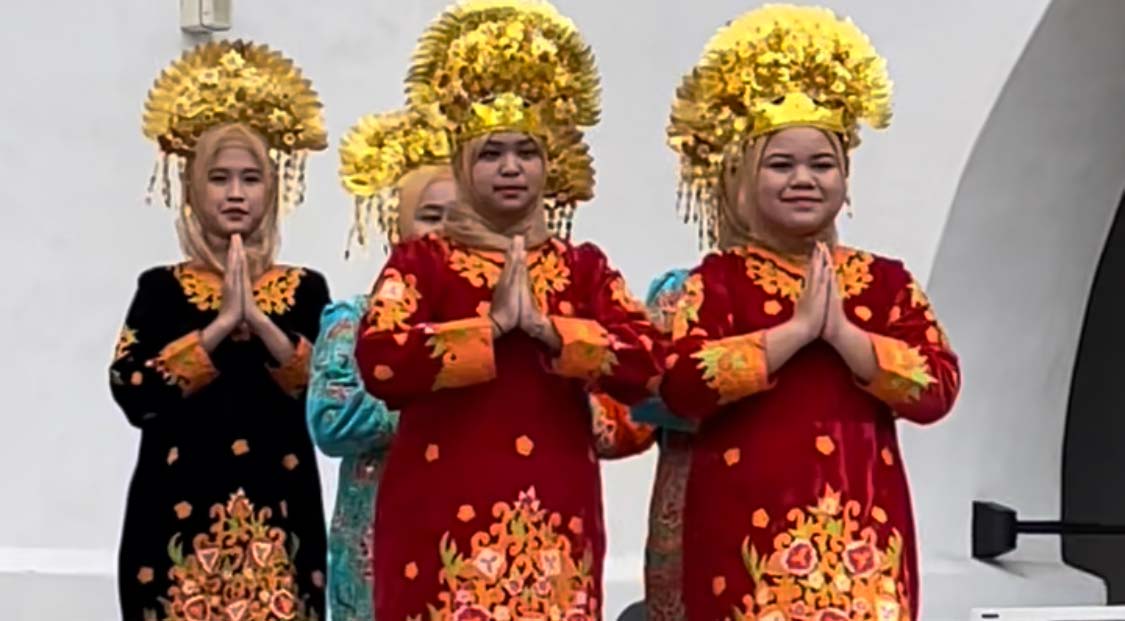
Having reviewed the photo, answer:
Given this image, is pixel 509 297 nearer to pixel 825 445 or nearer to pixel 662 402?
pixel 662 402

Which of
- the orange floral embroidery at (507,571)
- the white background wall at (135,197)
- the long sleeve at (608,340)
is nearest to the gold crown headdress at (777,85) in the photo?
the long sleeve at (608,340)

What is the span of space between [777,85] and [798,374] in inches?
18.7

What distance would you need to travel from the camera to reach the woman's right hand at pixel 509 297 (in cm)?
362

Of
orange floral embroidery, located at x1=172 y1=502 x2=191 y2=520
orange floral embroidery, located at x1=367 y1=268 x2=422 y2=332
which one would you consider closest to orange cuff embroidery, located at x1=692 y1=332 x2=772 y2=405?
orange floral embroidery, located at x1=367 y1=268 x2=422 y2=332

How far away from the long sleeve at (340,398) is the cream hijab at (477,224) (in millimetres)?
648

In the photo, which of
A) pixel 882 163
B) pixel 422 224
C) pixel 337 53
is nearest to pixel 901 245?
pixel 882 163

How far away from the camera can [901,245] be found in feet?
20.7

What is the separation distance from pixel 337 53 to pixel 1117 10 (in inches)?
81.8

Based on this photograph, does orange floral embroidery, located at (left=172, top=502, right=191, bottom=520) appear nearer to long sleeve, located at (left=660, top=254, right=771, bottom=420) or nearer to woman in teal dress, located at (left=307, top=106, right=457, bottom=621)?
woman in teal dress, located at (left=307, top=106, right=457, bottom=621)

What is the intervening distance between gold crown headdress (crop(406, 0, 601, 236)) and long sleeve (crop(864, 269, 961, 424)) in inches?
22.5

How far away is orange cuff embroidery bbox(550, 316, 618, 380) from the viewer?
3.63 m

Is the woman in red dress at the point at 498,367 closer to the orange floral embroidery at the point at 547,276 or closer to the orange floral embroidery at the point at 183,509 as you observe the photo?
the orange floral embroidery at the point at 547,276

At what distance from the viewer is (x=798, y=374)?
3.72 metres

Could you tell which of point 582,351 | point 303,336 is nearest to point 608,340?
point 582,351
